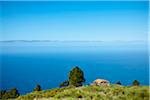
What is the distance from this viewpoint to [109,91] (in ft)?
59.4

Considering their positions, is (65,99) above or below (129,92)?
below

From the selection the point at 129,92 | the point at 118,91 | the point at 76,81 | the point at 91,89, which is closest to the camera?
the point at 129,92

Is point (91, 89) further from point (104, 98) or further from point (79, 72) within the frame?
point (79, 72)

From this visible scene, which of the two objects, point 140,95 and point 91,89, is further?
point 91,89

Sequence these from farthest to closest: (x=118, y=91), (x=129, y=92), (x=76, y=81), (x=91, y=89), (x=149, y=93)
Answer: (x=76, y=81), (x=91, y=89), (x=118, y=91), (x=129, y=92), (x=149, y=93)

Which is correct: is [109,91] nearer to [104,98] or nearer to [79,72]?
[104,98]

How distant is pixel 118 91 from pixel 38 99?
5.73m

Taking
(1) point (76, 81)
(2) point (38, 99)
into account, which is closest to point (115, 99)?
(2) point (38, 99)

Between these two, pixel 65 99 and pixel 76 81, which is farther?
pixel 76 81

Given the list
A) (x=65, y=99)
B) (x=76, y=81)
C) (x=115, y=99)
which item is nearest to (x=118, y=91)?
(x=115, y=99)

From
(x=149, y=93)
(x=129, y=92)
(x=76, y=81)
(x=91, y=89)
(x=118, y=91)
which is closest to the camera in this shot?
(x=149, y=93)

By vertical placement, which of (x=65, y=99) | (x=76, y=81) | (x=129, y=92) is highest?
(x=76, y=81)

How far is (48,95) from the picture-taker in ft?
61.0

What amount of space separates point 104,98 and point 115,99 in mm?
711
